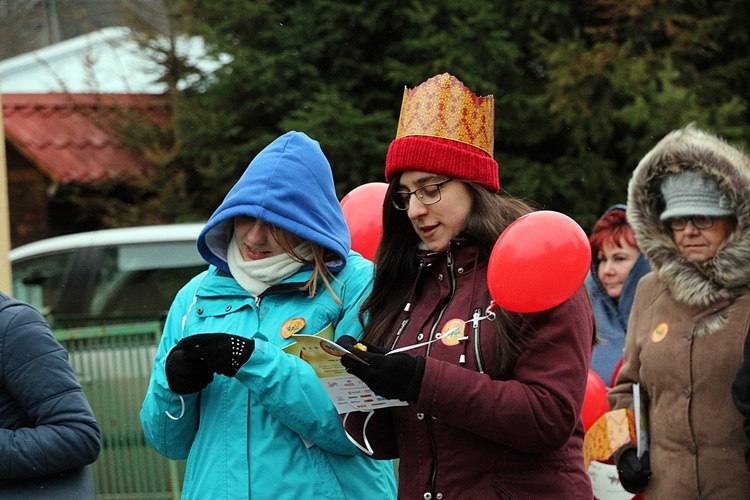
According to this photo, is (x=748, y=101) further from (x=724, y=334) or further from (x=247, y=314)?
(x=247, y=314)

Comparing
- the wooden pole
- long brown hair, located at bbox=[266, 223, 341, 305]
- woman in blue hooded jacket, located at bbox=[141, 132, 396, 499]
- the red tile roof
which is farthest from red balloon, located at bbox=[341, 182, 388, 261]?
the red tile roof

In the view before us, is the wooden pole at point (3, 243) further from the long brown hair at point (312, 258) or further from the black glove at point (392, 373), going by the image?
the black glove at point (392, 373)

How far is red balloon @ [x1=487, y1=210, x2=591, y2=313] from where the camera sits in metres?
2.52

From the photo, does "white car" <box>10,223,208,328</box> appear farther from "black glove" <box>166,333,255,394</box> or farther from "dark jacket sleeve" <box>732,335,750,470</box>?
"dark jacket sleeve" <box>732,335,750,470</box>

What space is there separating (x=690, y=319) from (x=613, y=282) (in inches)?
54.8

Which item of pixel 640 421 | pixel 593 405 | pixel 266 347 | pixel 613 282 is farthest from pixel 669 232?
pixel 266 347

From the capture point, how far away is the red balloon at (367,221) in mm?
3635

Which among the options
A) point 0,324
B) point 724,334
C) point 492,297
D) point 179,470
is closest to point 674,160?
point 724,334

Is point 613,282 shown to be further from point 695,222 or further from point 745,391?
point 745,391

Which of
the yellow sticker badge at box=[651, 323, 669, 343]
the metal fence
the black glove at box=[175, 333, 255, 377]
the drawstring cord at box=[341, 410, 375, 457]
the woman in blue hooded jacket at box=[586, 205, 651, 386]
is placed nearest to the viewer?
the black glove at box=[175, 333, 255, 377]

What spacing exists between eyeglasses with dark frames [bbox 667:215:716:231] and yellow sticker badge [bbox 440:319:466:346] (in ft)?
4.88

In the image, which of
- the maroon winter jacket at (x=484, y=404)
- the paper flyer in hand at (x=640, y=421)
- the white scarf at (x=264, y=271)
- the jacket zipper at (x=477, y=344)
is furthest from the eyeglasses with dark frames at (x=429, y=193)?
the paper flyer in hand at (x=640, y=421)

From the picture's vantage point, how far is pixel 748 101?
1007 centimetres

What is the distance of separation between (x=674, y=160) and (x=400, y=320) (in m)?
1.58
